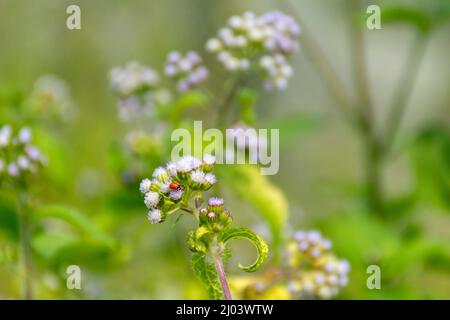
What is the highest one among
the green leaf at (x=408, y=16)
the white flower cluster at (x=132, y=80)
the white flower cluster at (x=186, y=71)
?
the green leaf at (x=408, y=16)

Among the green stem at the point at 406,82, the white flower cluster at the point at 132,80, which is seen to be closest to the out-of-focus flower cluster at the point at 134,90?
the white flower cluster at the point at 132,80

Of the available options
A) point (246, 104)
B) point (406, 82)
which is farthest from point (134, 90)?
point (406, 82)

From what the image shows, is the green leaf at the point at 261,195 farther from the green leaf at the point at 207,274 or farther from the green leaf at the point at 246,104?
the green leaf at the point at 207,274

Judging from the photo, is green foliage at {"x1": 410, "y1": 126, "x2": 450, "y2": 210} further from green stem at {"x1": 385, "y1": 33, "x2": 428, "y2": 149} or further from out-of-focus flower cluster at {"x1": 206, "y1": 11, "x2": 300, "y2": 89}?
green stem at {"x1": 385, "y1": 33, "x2": 428, "y2": 149}
